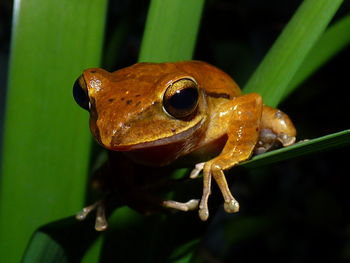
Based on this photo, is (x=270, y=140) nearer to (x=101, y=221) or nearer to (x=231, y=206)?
(x=231, y=206)

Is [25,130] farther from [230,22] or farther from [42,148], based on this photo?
[230,22]


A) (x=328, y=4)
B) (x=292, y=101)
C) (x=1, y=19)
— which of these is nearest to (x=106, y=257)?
(x=328, y=4)

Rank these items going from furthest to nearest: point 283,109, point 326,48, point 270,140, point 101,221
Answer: point 283,109
point 270,140
point 326,48
point 101,221

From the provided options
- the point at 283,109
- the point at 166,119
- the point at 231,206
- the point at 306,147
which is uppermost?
the point at 306,147

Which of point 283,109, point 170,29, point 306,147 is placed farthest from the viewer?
point 283,109

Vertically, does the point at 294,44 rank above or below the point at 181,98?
above

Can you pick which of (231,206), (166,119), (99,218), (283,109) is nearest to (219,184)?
(231,206)

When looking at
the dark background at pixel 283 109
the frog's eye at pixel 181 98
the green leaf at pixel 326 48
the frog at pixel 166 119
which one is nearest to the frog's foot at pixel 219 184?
the frog at pixel 166 119
